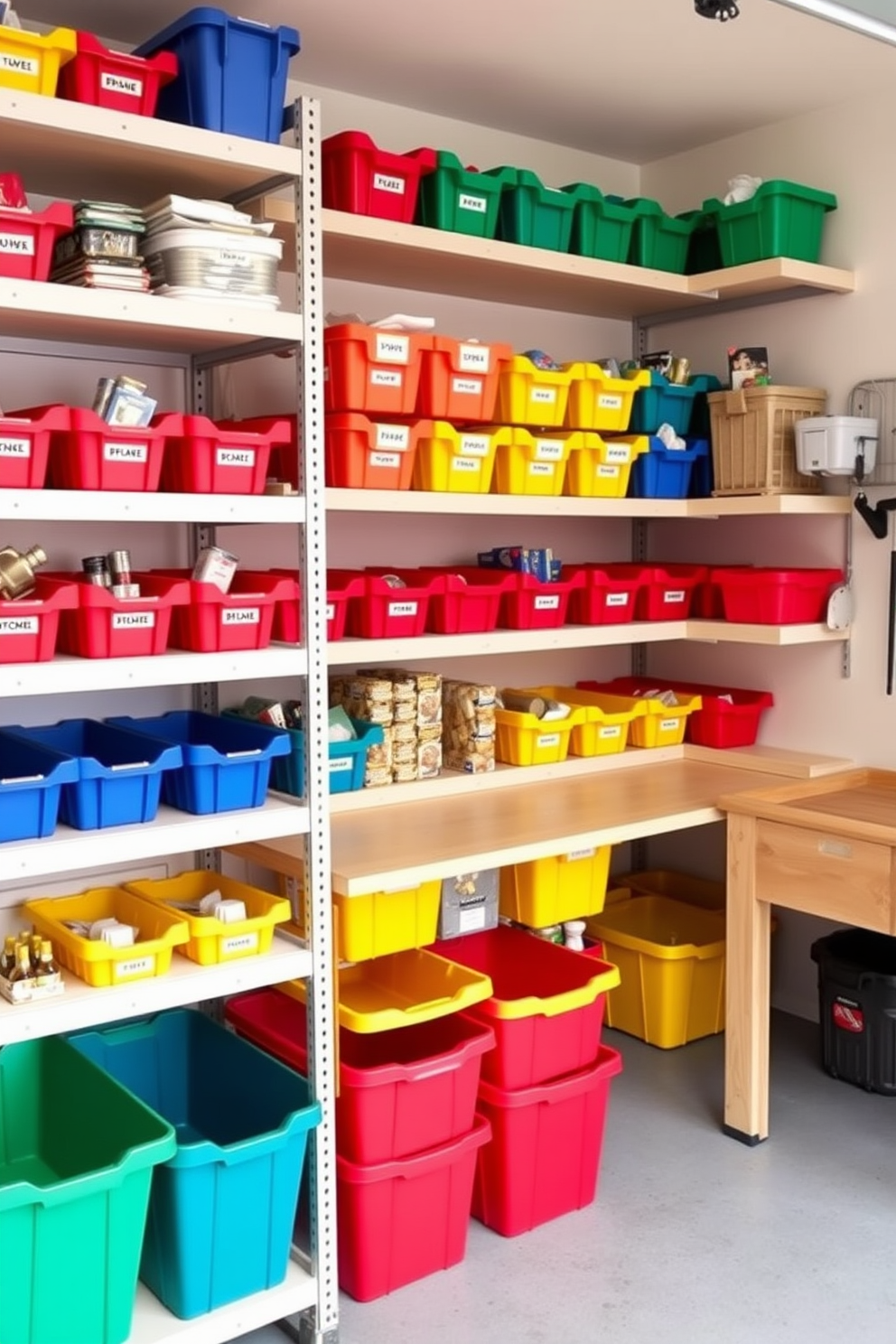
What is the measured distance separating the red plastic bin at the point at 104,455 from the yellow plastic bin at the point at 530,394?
1190 millimetres

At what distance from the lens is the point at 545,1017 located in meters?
3.02

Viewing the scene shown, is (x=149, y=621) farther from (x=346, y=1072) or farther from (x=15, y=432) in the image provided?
(x=346, y=1072)

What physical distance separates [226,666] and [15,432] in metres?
0.59

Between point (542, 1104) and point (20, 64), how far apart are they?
242 centimetres

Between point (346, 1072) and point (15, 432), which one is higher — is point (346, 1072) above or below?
below

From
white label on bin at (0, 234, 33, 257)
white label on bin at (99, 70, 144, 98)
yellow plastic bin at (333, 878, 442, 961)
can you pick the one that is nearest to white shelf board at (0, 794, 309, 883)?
yellow plastic bin at (333, 878, 442, 961)

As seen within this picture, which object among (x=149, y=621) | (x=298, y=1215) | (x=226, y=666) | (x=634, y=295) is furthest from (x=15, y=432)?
(x=634, y=295)

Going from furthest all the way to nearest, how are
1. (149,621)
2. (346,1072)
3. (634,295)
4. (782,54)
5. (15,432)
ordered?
(634,295) < (782,54) < (346,1072) < (149,621) < (15,432)

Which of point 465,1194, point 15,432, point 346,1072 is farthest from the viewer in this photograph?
point 465,1194

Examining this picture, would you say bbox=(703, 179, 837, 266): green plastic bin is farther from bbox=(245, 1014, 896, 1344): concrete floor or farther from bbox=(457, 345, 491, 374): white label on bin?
bbox=(245, 1014, 896, 1344): concrete floor

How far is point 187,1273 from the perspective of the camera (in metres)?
2.48

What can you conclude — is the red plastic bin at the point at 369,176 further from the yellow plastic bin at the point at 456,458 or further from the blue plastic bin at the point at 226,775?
the blue plastic bin at the point at 226,775

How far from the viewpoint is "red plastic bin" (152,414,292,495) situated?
8.13ft

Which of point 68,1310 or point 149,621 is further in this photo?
point 149,621
